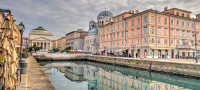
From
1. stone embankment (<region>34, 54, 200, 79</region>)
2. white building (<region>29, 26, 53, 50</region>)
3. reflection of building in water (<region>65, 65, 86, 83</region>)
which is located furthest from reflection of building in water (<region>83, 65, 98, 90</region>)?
white building (<region>29, 26, 53, 50</region>)

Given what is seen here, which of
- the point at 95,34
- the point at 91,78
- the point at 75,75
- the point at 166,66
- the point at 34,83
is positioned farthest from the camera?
the point at 95,34

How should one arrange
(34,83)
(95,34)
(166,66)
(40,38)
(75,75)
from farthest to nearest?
(40,38)
(95,34)
(75,75)
(166,66)
(34,83)

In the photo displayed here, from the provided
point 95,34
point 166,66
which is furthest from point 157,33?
point 95,34

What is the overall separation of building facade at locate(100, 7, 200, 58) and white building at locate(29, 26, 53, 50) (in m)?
71.6

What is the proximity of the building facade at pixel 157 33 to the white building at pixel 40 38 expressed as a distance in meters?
71.6

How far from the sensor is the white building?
10350 cm

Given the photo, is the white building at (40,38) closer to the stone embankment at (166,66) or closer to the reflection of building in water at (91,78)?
the stone embankment at (166,66)

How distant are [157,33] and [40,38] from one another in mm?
86768

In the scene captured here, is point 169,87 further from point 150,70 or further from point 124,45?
point 124,45

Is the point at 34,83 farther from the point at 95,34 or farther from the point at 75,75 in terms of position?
the point at 95,34

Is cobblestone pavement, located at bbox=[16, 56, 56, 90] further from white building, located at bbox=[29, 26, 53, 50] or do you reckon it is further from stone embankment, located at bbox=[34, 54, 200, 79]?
white building, located at bbox=[29, 26, 53, 50]

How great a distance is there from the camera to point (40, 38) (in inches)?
4112

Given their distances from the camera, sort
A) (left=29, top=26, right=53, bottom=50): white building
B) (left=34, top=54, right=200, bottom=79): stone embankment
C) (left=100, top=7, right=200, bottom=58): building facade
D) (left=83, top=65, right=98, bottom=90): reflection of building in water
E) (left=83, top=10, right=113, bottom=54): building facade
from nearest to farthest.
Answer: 1. (left=83, top=65, right=98, bottom=90): reflection of building in water
2. (left=34, top=54, right=200, bottom=79): stone embankment
3. (left=100, top=7, right=200, bottom=58): building facade
4. (left=83, top=10, right=113, bottom=54): building facade
5. (left=29, top=26, right=53, bottom=50): white building

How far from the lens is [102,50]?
205 ft
